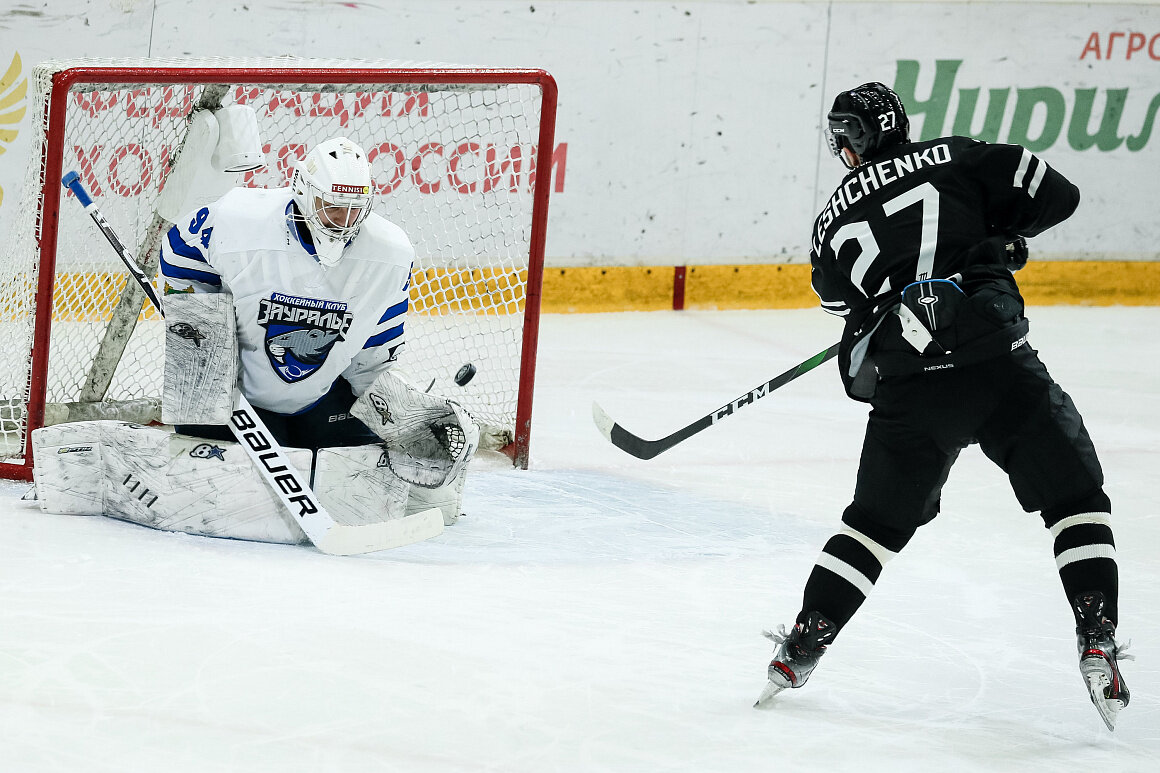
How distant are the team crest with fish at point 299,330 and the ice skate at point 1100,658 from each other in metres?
1.67

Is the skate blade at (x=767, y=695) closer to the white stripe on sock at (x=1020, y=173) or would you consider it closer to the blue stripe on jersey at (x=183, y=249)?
the white stripe on sock at (x=1020, y=173)

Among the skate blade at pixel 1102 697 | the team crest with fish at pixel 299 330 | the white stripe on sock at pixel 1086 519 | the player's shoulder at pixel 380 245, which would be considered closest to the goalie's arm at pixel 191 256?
the team crest with fish at pixel 299 330

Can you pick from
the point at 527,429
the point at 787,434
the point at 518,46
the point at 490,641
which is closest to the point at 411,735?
the point at 490,641

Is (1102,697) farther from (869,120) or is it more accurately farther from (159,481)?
(159,481)

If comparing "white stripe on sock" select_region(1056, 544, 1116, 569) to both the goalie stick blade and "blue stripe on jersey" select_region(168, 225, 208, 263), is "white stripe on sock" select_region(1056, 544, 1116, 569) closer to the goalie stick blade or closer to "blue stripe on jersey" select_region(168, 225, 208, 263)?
the goalie stick blade

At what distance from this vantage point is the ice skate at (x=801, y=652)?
90.7 inches

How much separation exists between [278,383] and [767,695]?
4.53 ft

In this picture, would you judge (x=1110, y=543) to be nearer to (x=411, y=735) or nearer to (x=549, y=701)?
(x=549, y=701)

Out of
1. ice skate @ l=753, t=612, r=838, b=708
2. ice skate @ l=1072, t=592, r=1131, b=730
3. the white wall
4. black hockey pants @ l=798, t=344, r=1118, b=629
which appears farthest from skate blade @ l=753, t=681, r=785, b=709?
the white wall

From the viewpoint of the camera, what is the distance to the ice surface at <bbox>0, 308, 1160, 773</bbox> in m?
2.16

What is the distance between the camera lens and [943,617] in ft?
9.44

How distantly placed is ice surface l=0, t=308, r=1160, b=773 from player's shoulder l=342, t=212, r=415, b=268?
2.06ft

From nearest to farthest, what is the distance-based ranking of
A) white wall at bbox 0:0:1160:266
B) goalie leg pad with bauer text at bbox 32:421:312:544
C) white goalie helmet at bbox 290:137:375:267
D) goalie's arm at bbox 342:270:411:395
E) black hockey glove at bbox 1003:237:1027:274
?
black hockey glove at bbox 1003:237:1027:274, white goalie helmet at bbox 290:137:375:267, goalie leg pad with bauer text at bbox 32:421:312:544, goalie's arm at bbox 342:270:411:395, white wall at bbox 0:0:1160:266

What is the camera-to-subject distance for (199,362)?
304 cm
